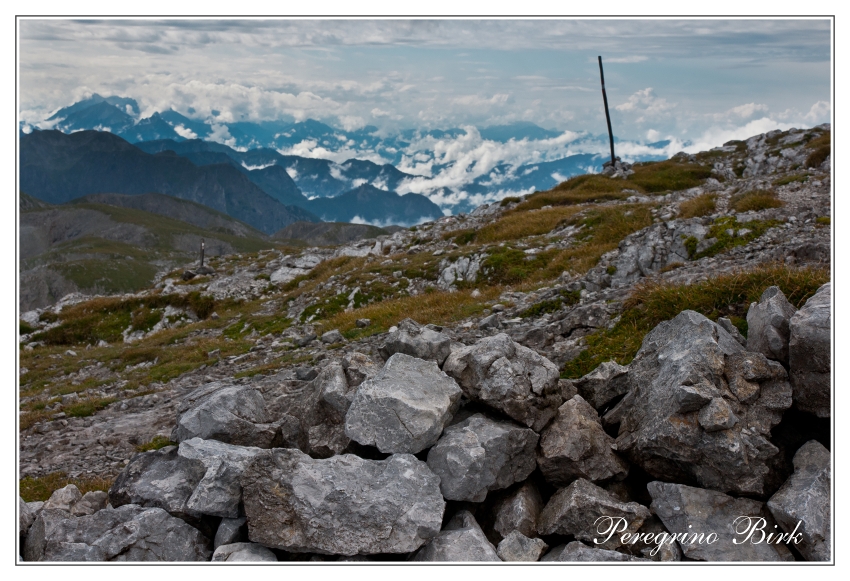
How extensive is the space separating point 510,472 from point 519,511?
0.64m

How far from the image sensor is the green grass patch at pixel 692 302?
433 inches

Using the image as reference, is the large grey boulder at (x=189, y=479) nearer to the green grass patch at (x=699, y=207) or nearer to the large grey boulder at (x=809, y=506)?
the large grey boulder at (x=809, y=506)

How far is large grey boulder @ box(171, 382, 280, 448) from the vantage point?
10.0 metres

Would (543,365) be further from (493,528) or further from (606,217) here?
(606,217)

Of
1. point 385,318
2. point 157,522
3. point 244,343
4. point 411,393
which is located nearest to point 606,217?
point 385,318

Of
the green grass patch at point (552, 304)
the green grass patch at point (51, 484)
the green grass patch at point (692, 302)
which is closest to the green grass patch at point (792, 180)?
the green grass patch at point (552, 304)

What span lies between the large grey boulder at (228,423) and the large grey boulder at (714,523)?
22.4ft

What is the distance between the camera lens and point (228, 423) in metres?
10.0

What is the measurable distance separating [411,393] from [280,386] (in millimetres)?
5717

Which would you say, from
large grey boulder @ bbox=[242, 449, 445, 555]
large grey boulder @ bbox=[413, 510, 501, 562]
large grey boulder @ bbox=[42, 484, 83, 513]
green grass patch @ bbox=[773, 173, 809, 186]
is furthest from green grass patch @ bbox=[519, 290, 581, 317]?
green grass patch @ bbox=[773, 173, 809, 186]

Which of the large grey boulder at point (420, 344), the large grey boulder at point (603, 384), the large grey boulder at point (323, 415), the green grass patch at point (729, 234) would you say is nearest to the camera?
the large grey boulder at point (323, 415)

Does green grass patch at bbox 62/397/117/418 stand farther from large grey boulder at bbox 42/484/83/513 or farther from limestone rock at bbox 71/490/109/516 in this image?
large grey boulder at bbox 42/484/83/513

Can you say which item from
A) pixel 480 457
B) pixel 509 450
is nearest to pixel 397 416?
pixel 480 457

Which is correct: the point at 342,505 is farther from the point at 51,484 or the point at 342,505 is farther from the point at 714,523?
the point at 51,484
